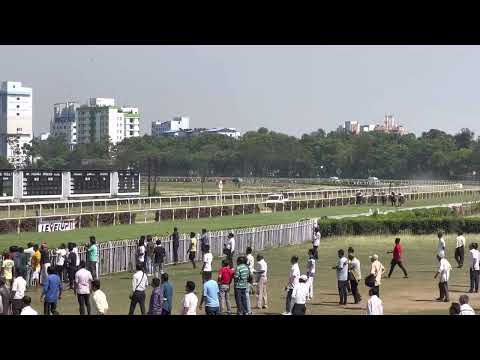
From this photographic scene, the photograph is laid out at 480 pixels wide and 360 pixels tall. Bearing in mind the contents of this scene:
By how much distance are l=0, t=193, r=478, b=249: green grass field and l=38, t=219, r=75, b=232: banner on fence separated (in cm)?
40

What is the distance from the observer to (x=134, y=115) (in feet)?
572

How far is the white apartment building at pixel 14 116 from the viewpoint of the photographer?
400 ft

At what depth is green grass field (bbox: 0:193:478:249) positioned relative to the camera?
30.8 m

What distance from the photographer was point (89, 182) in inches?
1746

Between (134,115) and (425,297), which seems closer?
(425,297)

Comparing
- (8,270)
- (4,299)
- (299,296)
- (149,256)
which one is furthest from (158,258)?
(4,299)

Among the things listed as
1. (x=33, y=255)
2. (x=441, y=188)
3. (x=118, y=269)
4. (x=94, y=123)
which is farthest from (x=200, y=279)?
(x=94, y=123)

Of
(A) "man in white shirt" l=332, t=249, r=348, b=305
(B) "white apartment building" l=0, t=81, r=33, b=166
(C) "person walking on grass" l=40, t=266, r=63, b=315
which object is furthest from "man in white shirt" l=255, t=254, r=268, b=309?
(B) "white apartment building" l=0, t=81, r=33, b=166

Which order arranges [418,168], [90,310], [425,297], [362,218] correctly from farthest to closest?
1. [418,168]
2. [362,218]
3. [425,297]
4. [90,310]

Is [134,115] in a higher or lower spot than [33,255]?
higher

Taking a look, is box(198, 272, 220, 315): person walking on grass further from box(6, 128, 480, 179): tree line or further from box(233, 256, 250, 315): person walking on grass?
box(6, 128, 480, 179): tree line

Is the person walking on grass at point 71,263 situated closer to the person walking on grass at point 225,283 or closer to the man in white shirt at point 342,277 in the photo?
the person walking on grass at point 225,283
